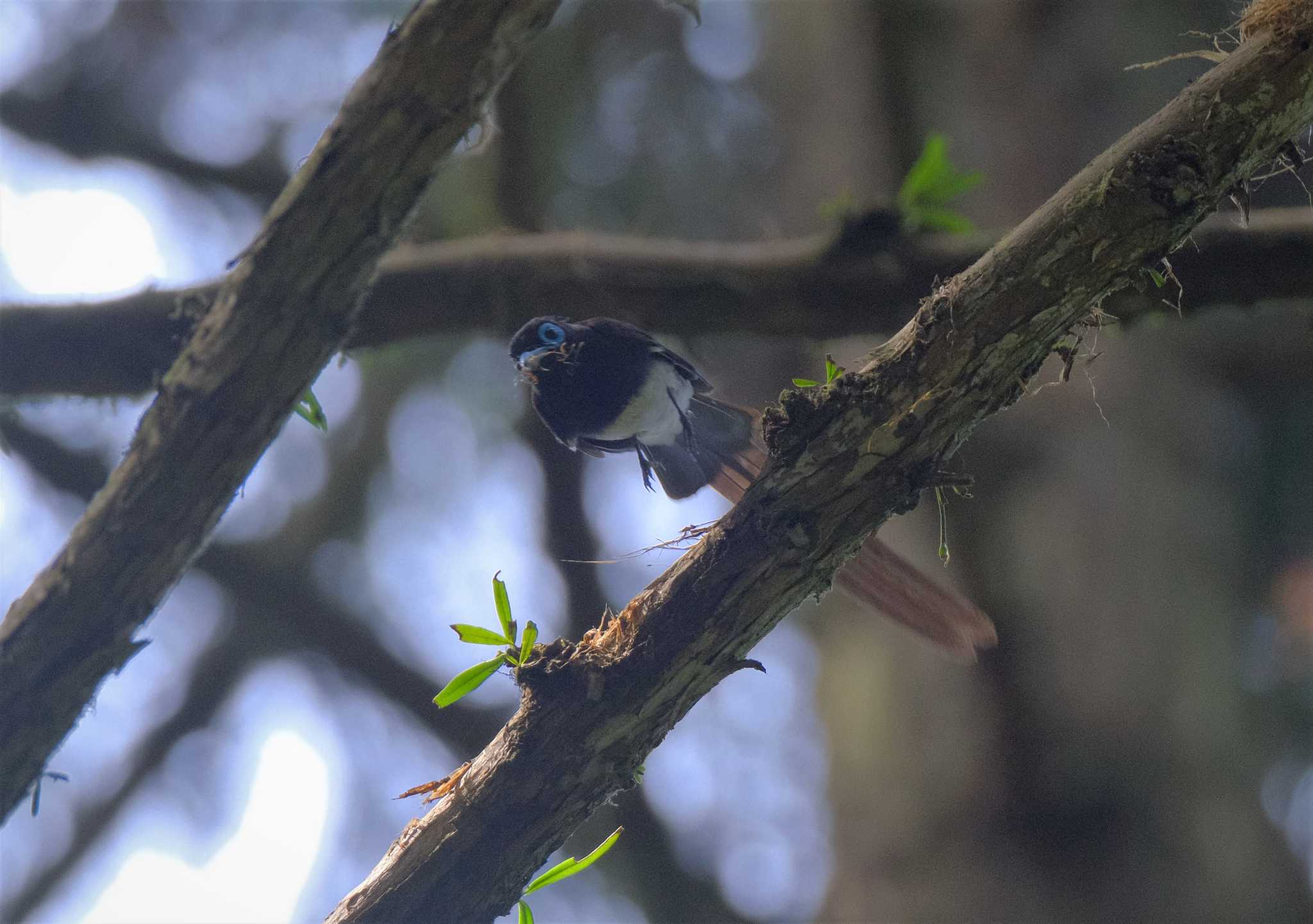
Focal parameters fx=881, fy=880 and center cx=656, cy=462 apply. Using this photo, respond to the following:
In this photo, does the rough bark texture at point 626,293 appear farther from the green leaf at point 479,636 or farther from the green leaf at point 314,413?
the green leaf at point 479,636

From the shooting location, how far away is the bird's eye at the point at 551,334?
93.3 inches

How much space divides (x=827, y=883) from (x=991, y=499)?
6.48 ft

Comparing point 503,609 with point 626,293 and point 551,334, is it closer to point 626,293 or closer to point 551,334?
point 551,334

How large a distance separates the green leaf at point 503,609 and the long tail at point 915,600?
574mm

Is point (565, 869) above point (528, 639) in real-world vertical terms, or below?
below

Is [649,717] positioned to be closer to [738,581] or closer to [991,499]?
[738,581]

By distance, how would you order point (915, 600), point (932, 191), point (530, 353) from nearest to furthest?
1. point (915, 600)
2. point (530, 353)
3. point (932, 191)

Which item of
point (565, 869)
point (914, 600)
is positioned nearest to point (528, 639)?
point (565, 869)

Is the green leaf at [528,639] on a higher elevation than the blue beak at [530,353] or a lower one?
lower

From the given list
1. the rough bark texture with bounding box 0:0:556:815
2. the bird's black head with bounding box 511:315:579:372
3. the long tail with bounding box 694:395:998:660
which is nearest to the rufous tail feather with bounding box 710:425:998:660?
the long tail with bounding box 694:395:998:660

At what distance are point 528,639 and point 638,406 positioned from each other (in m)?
1.26

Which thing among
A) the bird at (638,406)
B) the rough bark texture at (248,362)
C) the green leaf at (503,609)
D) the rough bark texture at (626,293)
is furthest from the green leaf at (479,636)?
the rough bark texture at (626,293)

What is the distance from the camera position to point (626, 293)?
9.45ft

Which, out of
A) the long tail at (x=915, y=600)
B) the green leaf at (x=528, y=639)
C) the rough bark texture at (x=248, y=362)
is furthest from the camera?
the long tail at (x=915, y=600)
